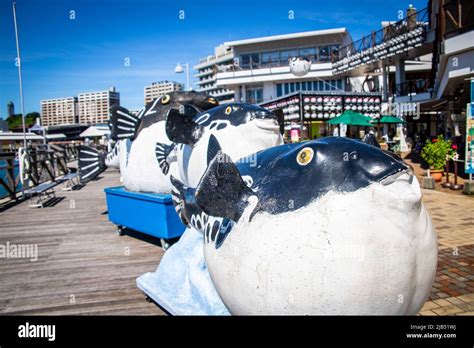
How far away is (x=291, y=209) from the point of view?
184cm

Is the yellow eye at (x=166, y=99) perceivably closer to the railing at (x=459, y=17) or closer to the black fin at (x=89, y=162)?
the black fin at (x=89, y=162)

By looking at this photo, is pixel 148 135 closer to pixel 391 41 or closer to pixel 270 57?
pixel 391 41

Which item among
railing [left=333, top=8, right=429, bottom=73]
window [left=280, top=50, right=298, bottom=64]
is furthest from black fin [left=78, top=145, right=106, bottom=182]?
window [left=280, top=50, right=298, bottom=64]

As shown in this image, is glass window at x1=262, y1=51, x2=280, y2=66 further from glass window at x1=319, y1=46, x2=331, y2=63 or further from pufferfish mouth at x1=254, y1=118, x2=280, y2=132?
pufferfish mouth at x1=254, y1=118, x2=280, y2=132

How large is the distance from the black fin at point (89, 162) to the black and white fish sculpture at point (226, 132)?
3094 mm

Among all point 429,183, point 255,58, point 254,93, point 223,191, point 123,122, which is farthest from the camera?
point 255,58

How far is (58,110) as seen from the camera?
73.8 meters

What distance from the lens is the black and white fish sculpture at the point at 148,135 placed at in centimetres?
498

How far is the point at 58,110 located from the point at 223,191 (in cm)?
8139

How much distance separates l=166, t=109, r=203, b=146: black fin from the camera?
3701 millimetres

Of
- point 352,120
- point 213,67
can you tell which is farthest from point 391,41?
point 213,67

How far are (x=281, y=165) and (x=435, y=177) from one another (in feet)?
32.9
